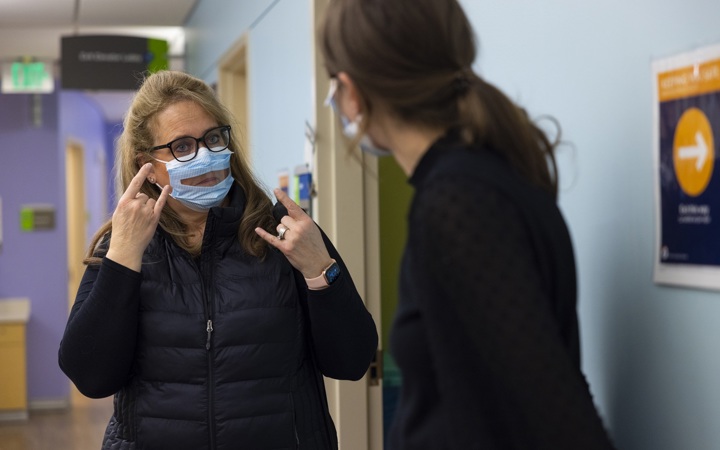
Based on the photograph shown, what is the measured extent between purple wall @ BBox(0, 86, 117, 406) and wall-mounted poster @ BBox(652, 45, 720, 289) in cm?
749

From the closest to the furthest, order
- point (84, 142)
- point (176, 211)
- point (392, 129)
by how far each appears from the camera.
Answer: point (392, 129) → point (176, 211) → point (84, 142)

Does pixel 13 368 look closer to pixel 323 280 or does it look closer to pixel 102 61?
pixel 102 61

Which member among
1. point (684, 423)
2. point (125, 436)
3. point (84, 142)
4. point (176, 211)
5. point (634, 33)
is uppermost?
point (84, 142)

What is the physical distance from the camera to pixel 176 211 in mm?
1966

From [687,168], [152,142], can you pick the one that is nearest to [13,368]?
[152,142]

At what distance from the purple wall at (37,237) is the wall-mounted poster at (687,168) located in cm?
749

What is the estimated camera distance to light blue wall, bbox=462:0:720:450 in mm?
1246

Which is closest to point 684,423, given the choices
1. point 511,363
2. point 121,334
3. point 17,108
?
point 511,363

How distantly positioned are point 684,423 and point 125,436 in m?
1.07

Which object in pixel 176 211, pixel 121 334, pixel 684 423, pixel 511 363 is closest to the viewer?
pixel 511 363

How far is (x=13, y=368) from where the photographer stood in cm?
744

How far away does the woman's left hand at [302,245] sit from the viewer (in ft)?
5.76

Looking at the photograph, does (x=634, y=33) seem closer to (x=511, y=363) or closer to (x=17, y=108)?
(x=511, y=363)

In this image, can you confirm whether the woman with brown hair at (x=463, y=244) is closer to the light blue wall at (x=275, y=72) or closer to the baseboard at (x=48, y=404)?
the light blue wall at (x=275, y=72)
